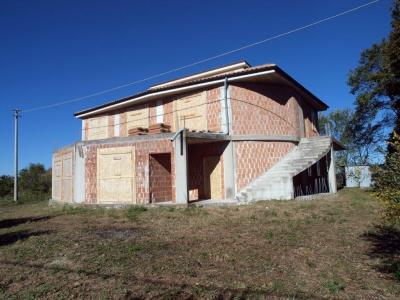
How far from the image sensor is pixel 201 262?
5945 mm

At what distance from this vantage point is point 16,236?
8.78 m

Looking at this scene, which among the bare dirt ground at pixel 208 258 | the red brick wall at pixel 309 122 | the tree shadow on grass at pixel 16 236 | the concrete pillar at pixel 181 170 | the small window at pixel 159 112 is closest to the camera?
the bare dirt ground at pixel 208 258

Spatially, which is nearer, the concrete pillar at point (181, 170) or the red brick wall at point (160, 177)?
the concrete pillar at point (181, 170)

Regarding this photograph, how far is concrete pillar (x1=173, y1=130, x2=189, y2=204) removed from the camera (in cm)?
1323

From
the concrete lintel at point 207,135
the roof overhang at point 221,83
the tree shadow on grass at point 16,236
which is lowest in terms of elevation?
the tree shadow on grass at point 16,236

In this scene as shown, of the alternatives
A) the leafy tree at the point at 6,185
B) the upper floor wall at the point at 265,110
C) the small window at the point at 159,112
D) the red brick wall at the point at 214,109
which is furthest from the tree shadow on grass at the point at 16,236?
the leafy tree at the point at 6,185

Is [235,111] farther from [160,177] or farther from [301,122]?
[301,122]

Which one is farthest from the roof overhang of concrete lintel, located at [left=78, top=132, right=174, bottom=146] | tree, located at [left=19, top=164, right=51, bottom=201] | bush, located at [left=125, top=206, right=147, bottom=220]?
tree, located at [left=19, top=164, right=51, bottom=201]

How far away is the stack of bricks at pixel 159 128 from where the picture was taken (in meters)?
16.4

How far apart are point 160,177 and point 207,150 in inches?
106

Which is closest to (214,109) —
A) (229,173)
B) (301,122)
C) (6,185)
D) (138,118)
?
(229,173)

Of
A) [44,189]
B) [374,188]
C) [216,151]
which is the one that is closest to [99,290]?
[374,188]

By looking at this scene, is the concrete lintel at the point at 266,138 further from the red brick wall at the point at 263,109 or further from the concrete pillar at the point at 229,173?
the concrete pillar at the point at 229,173

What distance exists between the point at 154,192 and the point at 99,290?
9461mm
